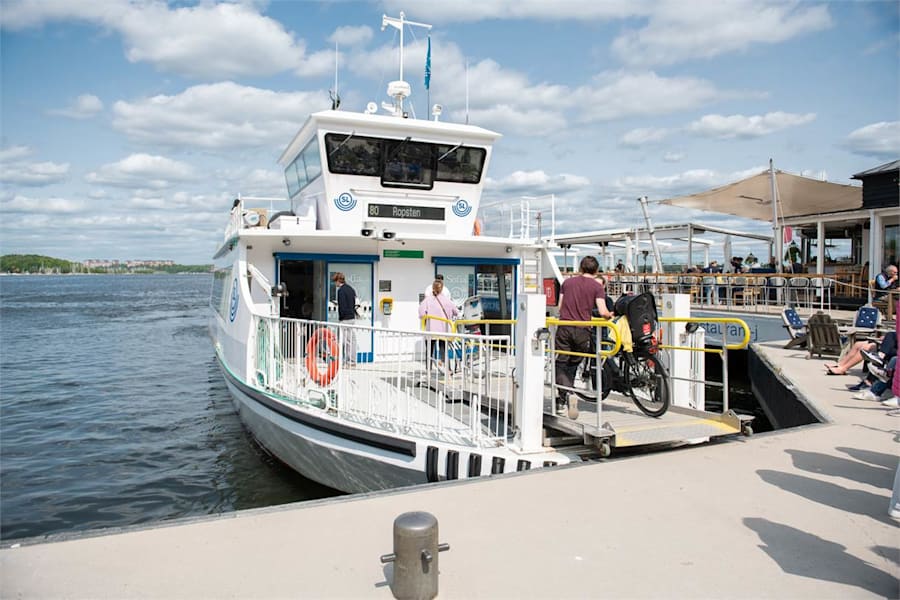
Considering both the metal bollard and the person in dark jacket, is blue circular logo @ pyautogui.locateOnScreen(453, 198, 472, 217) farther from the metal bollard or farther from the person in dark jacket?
the metal bollard

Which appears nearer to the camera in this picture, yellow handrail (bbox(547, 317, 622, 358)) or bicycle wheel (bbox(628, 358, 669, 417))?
yellow handrail (bbox(547, 317, 622, 358))

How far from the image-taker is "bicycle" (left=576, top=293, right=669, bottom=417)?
6.48 metres

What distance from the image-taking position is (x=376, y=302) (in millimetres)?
10539

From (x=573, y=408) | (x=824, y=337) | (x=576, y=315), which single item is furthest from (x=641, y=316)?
(x=824, y=337)

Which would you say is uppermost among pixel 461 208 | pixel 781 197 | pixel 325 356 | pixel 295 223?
pixel 781 197

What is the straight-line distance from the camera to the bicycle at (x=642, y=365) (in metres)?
6.48

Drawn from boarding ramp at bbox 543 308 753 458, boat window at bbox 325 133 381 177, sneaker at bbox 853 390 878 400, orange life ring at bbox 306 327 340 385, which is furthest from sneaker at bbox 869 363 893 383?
boat window at bbox 325 133 381 177

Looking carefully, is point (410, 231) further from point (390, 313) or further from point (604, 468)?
point (604, 468)

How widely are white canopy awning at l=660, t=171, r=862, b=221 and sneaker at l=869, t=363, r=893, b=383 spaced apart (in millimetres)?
13305

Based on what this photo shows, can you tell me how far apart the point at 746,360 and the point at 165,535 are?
621 inches

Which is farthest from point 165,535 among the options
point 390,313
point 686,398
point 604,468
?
point 390,313

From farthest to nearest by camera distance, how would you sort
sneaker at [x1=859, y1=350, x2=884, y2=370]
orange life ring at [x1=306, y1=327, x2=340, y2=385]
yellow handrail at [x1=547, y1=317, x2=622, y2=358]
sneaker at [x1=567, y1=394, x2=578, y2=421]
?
Answer: 1. sneaker at [x1=859, y1=350, x2=884, y2=370]
2. orange life ring at [x1=306, y1=327, x2=340, y2=385]
3. sneaker at [x1=567, y1=394, x2=578, y2=421]
4. yellow handrail at [x1=547, y1=317, x2=622, y2=358]

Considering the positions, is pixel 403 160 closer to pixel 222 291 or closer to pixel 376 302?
pixel 376 302

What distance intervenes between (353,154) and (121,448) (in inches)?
242
